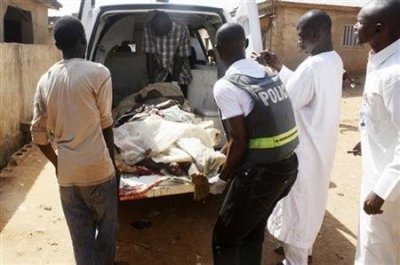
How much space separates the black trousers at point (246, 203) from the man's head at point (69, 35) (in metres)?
1.14

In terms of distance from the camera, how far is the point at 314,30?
9.34 ft

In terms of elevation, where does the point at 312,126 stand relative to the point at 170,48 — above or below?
below

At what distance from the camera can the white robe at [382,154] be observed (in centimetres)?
197

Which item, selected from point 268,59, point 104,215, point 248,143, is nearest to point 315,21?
point 268,59

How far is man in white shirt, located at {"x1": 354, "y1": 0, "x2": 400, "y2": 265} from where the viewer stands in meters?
1.98

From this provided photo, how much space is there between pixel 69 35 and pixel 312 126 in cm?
166

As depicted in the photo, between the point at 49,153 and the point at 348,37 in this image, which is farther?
the point at 348,37

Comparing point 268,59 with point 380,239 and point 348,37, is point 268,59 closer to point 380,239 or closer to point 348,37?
point 380,239

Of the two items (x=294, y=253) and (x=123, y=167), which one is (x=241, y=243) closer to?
(x=294, y=253)

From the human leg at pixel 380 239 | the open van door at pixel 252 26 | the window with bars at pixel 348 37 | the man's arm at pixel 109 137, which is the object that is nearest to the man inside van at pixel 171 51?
the open van door at pixel 252 26

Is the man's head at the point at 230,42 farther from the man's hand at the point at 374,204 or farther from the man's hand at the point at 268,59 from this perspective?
A: the man's hand at the point at 374,204

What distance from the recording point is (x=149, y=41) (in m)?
5.06

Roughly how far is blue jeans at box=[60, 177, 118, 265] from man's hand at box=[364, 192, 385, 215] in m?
1.43

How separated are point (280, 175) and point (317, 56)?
98 centimetres
